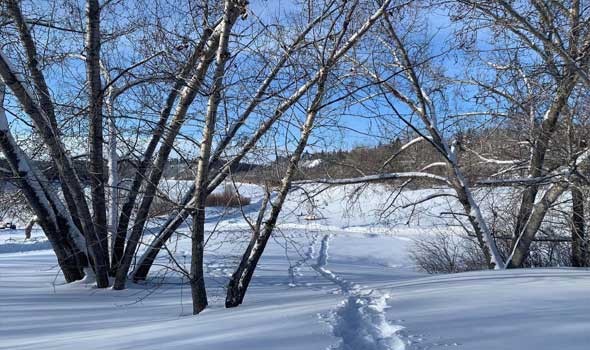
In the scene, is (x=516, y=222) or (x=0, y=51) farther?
(x=516, y=222)

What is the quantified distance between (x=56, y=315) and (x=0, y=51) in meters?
3.32

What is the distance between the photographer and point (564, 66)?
6.78 m

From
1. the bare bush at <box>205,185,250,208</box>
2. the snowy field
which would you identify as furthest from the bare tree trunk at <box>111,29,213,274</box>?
the bare bush at <box>205,185,250,208</box>

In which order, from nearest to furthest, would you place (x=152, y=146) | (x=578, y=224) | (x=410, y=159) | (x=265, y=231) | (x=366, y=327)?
(x=366, y=327), (x=265, y=231), (x=152, y=146), (x=578, y=224), (x=410, y=159)

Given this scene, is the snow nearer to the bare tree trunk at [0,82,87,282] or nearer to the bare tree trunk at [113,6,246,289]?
the bare tree trunk at [113,6,246,289]

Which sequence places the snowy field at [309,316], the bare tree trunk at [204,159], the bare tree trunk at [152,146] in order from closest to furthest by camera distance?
the snowy field at [309,316]
the bare tree trunk at [204,159]
the bare tree trunk at [152,146]

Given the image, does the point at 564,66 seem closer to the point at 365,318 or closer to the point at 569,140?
the point at 569,140

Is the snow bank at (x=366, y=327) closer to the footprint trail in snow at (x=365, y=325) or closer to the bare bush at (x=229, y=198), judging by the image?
the footprint trail in snow at (x=365, y=325)

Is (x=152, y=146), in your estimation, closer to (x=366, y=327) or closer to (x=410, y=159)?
(x=366, y=327)

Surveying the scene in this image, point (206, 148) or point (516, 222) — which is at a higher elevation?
point (206, 148)

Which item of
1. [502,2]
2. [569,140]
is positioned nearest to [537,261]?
[569,140]

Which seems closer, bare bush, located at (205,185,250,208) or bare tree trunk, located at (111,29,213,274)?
bare bush, located at (205,185,250,208)

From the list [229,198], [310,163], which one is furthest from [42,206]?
[310,163]

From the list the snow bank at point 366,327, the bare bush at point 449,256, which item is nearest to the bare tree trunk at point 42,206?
the snow bank at point 366,327
